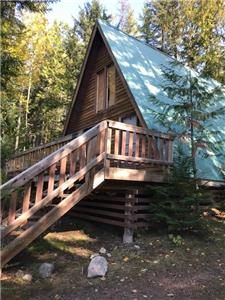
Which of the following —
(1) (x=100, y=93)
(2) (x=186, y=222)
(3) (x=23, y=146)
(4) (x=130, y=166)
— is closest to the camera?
(2) (x=186, y=222)

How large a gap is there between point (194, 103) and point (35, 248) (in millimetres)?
5370

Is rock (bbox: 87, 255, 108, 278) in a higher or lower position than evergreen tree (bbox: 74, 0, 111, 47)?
lower

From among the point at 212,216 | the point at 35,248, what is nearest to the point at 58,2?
the point at 35,248

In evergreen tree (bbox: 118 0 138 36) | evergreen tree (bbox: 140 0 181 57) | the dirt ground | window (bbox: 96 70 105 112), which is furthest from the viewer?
evergreen tree (bbox: 118 0 138 36)

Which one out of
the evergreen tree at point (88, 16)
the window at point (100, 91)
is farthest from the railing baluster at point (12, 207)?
the evergreen tree at point (88, 16)

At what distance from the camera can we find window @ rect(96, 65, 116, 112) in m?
13.5

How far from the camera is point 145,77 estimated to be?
12.6m

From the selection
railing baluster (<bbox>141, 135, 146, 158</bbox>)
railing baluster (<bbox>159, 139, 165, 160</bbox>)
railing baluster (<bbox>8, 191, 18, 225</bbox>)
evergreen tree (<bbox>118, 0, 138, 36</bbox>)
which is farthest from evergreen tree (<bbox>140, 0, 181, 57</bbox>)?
railing baluster (<bbox>8, 191, 18, 225</bbox>)

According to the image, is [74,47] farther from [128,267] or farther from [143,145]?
[128,267]

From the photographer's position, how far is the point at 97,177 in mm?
7363

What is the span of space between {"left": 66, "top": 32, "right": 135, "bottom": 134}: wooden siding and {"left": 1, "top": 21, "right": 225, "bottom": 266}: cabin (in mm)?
37

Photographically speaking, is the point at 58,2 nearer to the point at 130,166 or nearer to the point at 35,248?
the point at 130,166

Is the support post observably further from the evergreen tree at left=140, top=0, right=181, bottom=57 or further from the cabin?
the evergreen tree at left=140, top=0, right=181, bottom=57

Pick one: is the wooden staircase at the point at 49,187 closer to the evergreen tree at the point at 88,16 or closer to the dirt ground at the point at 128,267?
the dirt ground at the point at 128,267
